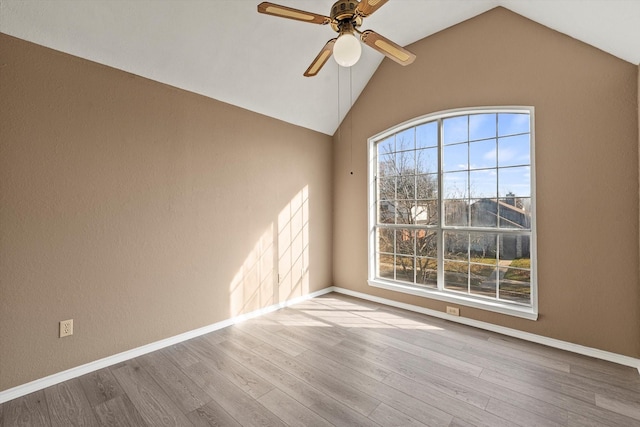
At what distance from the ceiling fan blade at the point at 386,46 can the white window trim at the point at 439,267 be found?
151cm

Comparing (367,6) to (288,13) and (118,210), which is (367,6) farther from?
(118,210)

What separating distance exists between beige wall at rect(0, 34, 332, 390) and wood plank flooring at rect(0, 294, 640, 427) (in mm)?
347

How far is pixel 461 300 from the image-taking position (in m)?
3.20

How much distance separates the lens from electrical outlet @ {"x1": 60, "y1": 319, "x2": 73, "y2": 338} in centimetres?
219

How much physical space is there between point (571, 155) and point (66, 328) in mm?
4487

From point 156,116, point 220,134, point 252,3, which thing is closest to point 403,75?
point 252,3

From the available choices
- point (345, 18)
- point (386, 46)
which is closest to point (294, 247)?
point (386, 46)

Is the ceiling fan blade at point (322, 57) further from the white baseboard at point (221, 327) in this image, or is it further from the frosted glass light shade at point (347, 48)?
the white baseboard at point (221, 327)

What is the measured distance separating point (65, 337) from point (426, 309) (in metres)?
3.51

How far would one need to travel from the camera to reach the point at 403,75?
3.64 m

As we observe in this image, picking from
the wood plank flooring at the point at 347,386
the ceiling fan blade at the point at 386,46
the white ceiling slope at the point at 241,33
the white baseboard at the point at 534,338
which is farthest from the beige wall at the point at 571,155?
the ceiling fan blade at the point at 386,46

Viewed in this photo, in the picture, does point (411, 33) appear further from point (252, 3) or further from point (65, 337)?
point (65, 337)

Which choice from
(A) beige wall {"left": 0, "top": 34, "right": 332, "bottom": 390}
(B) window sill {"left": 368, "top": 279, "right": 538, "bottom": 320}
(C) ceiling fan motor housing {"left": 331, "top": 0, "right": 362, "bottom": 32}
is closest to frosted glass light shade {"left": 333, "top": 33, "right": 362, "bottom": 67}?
(C) ceiling fan motor housing {"left": 331, "top": 0, "right": 362, "bottom": 32}

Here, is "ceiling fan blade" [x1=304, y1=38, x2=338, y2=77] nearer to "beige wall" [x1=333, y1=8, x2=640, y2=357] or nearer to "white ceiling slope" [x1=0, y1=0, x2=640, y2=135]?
"white ceiling slope" [x1=0, y1=0, x2=640, y2=135]
